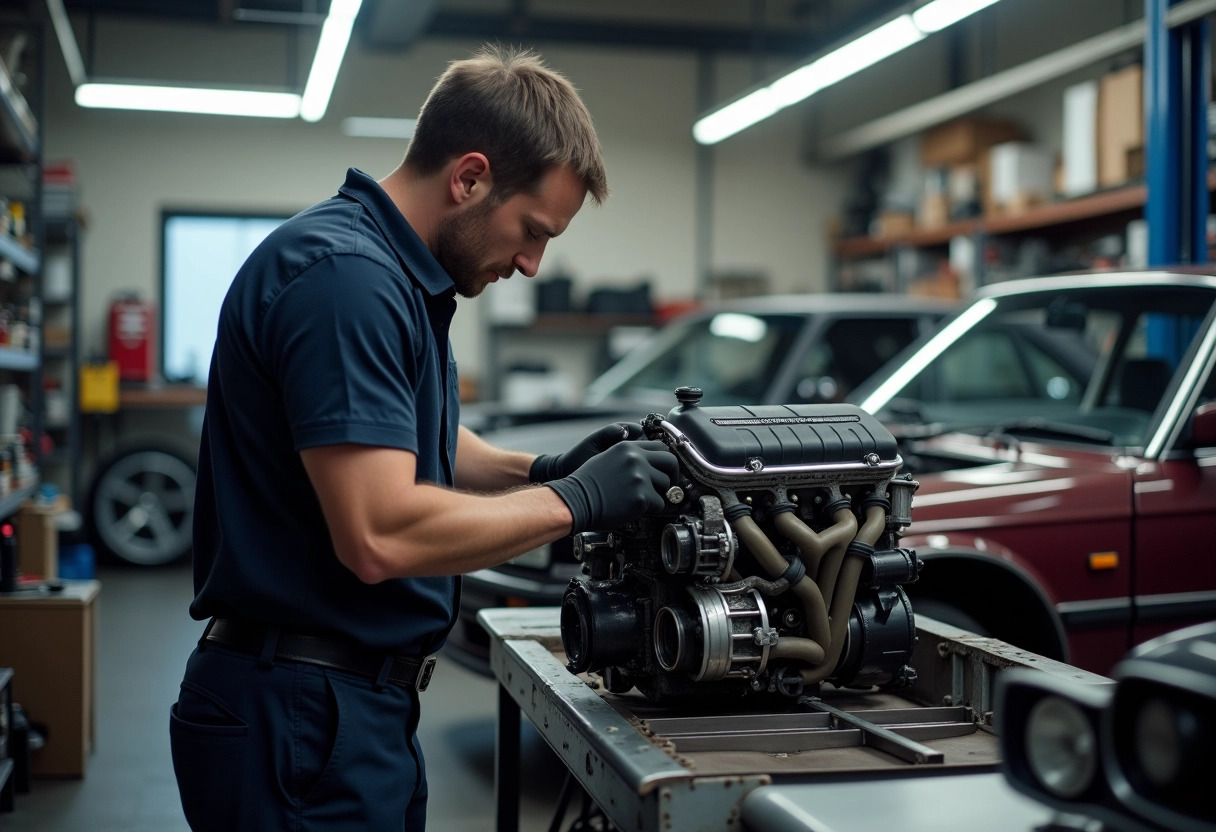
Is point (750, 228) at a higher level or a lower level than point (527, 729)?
higher

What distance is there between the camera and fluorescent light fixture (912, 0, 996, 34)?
580cm

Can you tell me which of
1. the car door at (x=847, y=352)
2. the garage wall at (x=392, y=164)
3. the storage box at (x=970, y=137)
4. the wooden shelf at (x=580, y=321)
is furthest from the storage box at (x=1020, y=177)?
the car door at (x=847, y=352)

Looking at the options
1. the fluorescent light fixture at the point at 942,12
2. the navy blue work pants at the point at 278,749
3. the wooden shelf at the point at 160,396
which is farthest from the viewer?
the wooden shelf at the point at 160,396

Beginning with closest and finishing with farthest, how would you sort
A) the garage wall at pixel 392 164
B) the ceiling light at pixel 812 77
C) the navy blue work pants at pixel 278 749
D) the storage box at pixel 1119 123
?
the navy blue work pants at pixel 278 749, the ceiling light at pixel 812 77, the storage box at pixel 1119 123, the garage wall at pixel 392 164

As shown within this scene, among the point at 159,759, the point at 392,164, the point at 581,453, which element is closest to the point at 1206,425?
the point at 581,453

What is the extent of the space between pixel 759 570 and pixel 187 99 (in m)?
7.06

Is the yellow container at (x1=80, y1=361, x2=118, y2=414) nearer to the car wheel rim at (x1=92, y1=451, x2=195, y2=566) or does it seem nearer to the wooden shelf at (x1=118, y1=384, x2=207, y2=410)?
the wooden shelf at (x1=118, y1=384, x2=207, y2=410)

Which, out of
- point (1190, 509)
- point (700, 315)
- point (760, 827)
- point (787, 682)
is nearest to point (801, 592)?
point (787, 682)

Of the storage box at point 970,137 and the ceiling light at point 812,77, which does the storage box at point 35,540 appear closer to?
the ceiling light at point 812,77

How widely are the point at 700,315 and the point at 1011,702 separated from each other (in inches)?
179

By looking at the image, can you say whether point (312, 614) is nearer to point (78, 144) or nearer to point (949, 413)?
point (949, 413)

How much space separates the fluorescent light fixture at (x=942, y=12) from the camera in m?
5.80

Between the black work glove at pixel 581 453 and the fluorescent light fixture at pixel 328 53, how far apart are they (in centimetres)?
447

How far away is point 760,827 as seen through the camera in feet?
4.37
